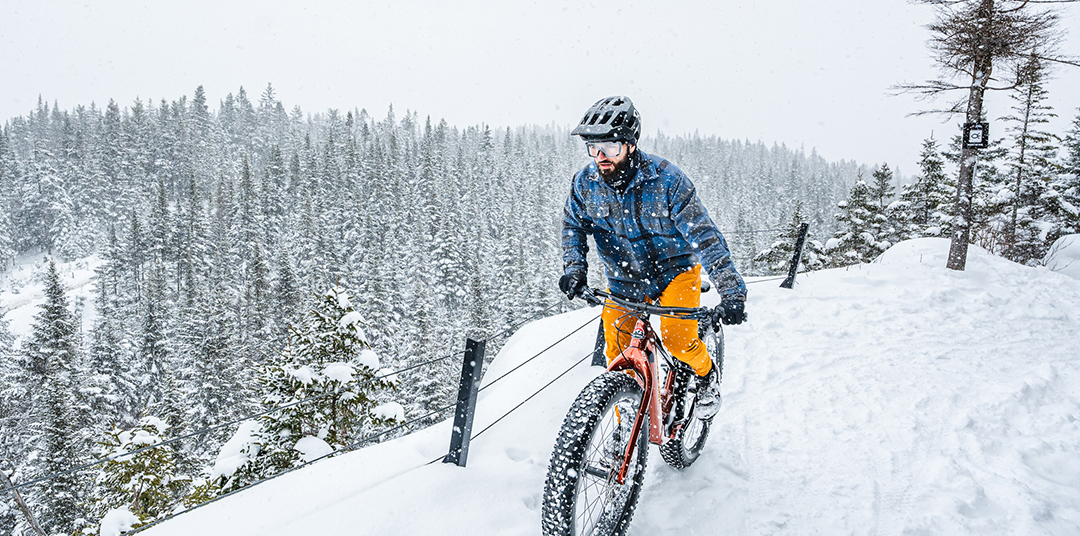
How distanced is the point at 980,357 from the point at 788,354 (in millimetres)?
2265

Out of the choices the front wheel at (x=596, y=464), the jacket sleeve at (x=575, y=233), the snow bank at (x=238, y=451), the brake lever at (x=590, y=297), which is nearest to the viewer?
the front wheel at (x=596, y=464)

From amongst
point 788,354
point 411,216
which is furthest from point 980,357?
point 411,216

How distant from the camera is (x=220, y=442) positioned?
1203 inches

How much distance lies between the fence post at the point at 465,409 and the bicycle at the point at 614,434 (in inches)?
49.7

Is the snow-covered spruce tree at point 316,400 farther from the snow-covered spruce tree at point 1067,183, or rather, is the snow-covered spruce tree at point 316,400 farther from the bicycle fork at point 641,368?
the snow-covered spruce tree at point 1067,183

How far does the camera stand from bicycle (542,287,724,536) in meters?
2.49

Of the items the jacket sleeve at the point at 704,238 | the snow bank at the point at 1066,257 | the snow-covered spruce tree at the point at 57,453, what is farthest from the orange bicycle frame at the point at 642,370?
the snow-covered spruce tree at the point at 57,453

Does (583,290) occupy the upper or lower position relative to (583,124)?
lower

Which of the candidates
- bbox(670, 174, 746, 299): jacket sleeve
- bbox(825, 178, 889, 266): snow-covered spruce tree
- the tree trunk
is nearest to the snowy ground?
bbox(670, 174, 746, 299): jacket sleeve

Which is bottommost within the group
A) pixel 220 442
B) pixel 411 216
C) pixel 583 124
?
pixel 220 442

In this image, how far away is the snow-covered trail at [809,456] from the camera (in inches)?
132

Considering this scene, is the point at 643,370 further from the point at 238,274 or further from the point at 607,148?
the point at 238,274

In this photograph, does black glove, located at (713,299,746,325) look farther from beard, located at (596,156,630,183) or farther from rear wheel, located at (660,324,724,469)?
beard, located at (596,156,630,183)

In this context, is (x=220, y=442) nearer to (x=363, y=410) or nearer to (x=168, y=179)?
(x=363, y=410)
